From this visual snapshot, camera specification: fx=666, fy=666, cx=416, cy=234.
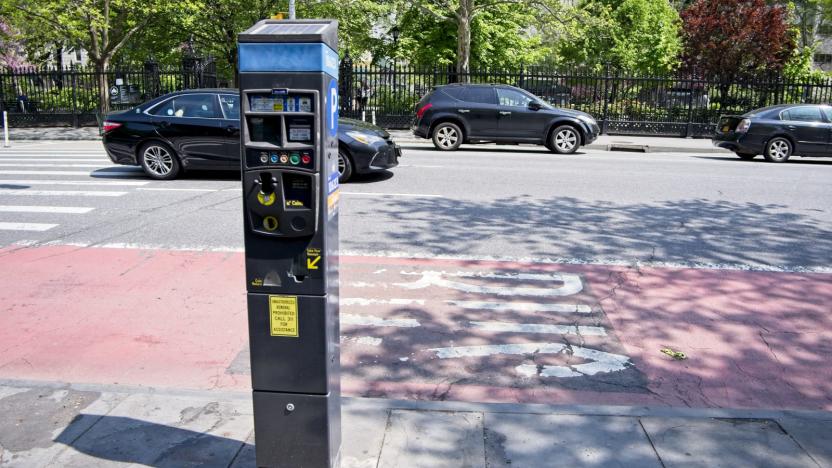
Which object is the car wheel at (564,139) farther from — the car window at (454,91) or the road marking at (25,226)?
the road marking at (25,226)

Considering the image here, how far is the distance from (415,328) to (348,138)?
6.58 meters

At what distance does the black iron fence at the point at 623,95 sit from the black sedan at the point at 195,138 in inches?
435

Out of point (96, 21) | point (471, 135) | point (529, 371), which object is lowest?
point (529, 371)

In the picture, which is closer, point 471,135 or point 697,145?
point 471,135

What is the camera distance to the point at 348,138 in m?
11.4

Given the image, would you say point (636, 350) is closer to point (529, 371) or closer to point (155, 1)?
point (529, 371)

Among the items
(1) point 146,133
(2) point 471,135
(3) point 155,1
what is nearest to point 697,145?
(2) point 471,135

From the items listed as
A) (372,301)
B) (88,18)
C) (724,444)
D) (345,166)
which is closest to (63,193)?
(345,166)

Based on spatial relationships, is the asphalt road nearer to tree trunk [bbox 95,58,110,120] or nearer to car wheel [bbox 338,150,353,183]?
car wheel [bbox 338,150,353,183]

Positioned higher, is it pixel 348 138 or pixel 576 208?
pixel 348 138

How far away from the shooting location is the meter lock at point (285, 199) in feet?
9.40

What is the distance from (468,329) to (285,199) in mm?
2838

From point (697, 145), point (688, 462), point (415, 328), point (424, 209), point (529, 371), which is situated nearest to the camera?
point (688, 462)

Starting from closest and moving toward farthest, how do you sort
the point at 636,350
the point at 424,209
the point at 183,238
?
the point at 636,350, the point at 183,238, the point at 424,209
